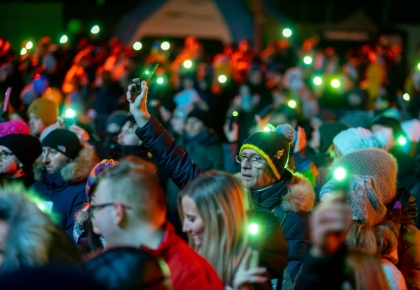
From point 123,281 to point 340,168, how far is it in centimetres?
271

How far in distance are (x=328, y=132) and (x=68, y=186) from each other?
3.39m

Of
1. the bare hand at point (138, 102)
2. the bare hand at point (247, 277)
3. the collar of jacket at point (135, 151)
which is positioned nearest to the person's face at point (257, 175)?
the bare hand at point (138, 102)

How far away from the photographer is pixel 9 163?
257 inches

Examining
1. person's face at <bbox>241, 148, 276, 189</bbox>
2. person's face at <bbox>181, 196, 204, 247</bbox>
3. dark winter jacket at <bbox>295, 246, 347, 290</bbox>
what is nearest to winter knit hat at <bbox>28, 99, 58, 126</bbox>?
person's face at <bbox>241, 148, 276, 189</bbox>

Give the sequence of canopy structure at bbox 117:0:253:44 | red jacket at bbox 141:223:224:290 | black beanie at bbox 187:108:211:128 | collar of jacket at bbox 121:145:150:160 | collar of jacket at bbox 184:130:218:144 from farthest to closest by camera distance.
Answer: canopy structure at bbox 117:0:253:44, black beanie at bbox 187:108:211:128, collar of jacket at bbox 184:130:218:144, collar of jacket at bbox 121:145:150:160, red jacket at bbox 141:223:224:290

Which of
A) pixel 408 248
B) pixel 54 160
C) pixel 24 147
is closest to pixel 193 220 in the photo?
pixel 408 248

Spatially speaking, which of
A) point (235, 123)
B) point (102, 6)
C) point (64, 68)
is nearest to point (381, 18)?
point (102, 6)

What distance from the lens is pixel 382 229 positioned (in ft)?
14.2

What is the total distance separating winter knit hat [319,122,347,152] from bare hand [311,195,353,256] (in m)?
5.52

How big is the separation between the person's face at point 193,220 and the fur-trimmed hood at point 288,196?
1256 mm

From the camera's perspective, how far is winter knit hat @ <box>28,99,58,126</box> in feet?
28.1

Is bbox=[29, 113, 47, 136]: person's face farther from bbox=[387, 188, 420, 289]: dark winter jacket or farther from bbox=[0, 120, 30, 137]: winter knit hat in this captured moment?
bbox=[387, 188, 420, 289]: dark winter jacket

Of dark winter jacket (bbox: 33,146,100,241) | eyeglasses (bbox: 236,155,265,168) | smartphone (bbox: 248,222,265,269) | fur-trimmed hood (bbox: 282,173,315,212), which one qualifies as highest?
eyeglasses (bbox: 236,155,265,168)

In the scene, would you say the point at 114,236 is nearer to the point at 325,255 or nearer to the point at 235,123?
the point at 325,255
